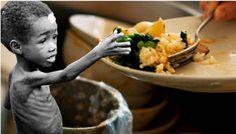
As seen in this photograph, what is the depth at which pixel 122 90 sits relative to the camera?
4.05 feet

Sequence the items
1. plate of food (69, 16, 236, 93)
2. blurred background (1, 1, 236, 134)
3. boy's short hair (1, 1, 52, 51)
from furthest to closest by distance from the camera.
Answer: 1. blurred background (1, 1, 236, 134)
2. plate of food (69, 16, 236, 93)
3. boy's short hair (1, 1, 52, 51)

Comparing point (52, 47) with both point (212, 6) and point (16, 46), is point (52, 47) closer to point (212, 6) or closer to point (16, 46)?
point (16, 46)

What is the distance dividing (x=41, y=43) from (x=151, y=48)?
0.79 feet

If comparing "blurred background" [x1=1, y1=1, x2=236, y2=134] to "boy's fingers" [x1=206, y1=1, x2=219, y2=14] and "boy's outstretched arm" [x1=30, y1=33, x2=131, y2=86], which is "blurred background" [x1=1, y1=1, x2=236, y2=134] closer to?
"boy's fingers" [x1=206, y1=1, x2=219, y2=14]

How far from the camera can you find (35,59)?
550mm

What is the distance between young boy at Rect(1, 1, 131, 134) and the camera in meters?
0.53

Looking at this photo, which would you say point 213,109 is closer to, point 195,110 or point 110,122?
point 195,110

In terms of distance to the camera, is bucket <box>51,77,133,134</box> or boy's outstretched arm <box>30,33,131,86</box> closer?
boy's outstretched arm <box>30,33,131,86</box>

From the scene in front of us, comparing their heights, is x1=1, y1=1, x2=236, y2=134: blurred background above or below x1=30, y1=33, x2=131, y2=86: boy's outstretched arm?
below

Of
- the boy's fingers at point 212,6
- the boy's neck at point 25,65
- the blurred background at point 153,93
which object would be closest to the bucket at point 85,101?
the blurred background at point 153,93

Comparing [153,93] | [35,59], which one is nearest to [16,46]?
[35,59]

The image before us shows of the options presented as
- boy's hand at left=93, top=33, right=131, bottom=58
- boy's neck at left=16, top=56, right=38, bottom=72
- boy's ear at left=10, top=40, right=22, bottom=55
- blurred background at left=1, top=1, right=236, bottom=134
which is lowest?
blurred background at left=1, top=1, right=236, bottom=134

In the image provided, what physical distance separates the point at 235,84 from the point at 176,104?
0.63 meters

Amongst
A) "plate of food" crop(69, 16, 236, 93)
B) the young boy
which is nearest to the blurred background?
"plate of food" crop(69, 16, 236, 93)
